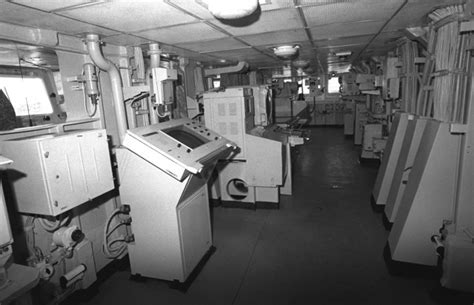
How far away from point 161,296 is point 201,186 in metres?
1.06

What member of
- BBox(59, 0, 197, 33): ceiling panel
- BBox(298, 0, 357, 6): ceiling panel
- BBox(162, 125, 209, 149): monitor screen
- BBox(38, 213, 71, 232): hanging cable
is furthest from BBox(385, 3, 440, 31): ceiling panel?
BBox(38, 213, 71, 232): hanging cable

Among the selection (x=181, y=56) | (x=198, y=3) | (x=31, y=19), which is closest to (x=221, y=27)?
(x=198, y=3)

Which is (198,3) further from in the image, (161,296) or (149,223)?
(161,296)

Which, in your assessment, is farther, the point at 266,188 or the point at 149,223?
the point at 266,188

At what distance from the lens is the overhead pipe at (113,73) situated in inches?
95.5

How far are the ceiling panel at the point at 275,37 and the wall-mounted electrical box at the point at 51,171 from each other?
1957 mm

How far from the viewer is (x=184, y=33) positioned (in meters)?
2.61

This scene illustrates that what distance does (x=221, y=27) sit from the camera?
2.49 m

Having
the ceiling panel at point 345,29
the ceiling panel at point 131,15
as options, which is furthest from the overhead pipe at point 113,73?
the ceiling panel at point 345,29

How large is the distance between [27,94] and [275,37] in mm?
2437

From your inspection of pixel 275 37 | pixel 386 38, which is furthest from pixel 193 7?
pixel 386 38

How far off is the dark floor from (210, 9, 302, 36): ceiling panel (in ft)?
7.62

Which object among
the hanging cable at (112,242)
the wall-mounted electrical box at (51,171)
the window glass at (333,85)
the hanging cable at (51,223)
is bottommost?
the hanging cable at (112,242)

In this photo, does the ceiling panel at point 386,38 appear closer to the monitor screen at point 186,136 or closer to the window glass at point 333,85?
the monitor screen at point 186,136
